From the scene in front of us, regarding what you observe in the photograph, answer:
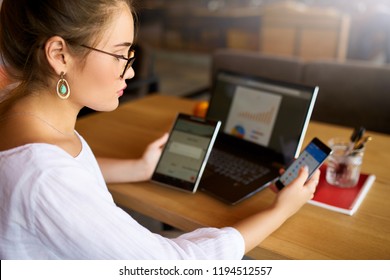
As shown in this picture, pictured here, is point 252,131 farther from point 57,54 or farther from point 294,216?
point 57,54

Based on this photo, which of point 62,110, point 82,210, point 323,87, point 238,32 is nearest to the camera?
point 82,210

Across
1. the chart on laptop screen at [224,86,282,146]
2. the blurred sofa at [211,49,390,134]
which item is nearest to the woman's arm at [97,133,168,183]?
the chart on laptop screen at [224,86,282,146]

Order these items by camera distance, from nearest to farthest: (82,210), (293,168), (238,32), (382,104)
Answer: (82,210) < (293,168) < (382,104) < (238,32)

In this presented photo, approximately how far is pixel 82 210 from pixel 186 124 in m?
0.52

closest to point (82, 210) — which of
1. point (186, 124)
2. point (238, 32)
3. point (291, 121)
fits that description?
point (186, 124)

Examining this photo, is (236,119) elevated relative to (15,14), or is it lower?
lower

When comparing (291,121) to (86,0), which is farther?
(291,121)

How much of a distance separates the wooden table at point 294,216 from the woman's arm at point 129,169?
20 mm

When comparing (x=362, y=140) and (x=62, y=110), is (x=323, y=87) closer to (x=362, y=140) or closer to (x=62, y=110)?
(x=362, y=140)

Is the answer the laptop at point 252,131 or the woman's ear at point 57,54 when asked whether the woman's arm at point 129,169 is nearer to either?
the laptop at point 252,131

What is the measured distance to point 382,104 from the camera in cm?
198

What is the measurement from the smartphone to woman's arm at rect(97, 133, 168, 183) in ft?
1.13

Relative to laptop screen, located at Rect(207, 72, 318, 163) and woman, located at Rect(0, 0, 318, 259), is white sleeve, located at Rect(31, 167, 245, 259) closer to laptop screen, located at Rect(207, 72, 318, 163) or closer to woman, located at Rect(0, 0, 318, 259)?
woman, located at Rect(0, 0, 318, 259)

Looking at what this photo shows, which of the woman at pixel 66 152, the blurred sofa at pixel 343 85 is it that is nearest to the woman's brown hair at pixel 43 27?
the woman at pixel 66 152
